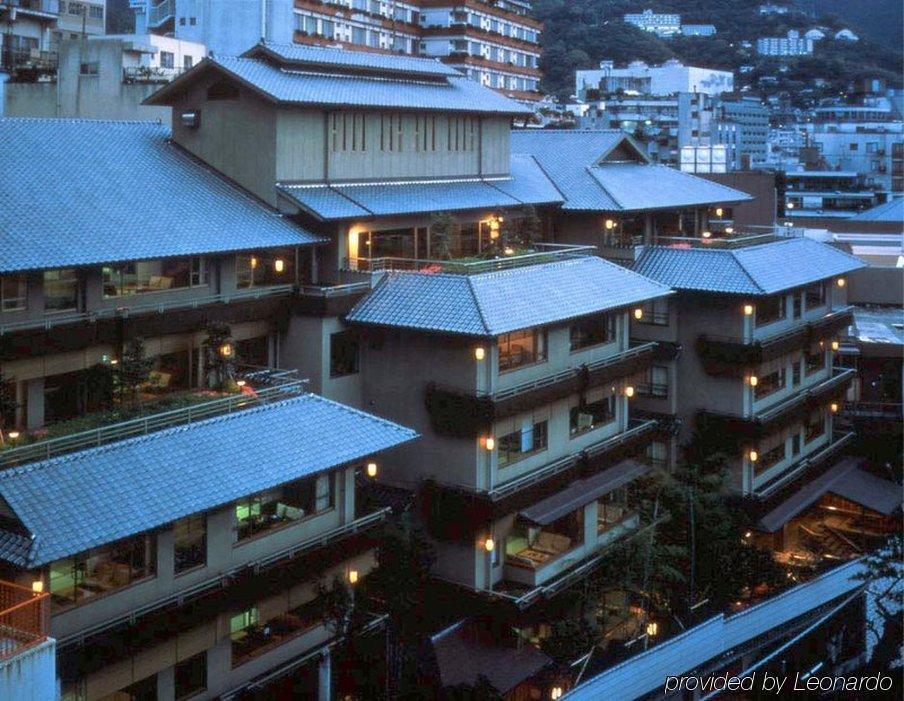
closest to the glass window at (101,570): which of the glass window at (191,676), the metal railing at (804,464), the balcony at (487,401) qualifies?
the glass window at (191,676)

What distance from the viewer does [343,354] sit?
33281 mm

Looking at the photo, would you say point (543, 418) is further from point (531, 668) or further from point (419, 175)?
point (419, 175)

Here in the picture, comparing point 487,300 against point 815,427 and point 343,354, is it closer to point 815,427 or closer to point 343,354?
point 343,354

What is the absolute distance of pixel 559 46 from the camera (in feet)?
470

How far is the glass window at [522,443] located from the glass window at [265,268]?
8393 millimetres

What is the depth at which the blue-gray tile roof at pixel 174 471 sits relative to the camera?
19.4m

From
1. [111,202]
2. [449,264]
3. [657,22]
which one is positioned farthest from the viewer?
[657,22]

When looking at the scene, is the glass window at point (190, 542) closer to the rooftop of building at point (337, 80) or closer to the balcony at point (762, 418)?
the rooftop of building at point (337, 80)

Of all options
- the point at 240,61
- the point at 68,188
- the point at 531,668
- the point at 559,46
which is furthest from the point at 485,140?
the point at 559,46

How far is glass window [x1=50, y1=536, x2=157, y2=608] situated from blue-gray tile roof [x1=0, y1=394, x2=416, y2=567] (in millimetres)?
939

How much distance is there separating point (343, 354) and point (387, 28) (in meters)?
49.3

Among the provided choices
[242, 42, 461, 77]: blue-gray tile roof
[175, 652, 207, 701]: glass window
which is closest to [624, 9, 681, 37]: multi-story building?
[242, 42, 461, 77]: blue-gray tile roof

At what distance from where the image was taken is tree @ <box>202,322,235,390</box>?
28.7m

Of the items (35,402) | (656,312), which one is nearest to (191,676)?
(35,402)
